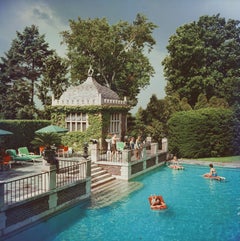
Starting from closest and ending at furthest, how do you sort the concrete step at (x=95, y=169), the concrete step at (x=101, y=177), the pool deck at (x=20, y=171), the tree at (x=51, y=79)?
1. the pool deck at (x=20, y=171)
2. the concrete step at (x=101, y=177)
3. the concrete step at (x=95, y=169)
4. the tree at (x=51, y=79)

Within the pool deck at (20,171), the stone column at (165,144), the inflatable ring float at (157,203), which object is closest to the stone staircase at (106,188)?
the inflatable ring float at (157,203)

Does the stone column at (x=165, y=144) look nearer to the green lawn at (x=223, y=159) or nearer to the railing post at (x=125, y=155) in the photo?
the green lawn at (x=223, y=159)

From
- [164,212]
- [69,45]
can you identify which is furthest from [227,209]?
[69,45]

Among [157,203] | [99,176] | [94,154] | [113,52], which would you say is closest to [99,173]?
[99,176]

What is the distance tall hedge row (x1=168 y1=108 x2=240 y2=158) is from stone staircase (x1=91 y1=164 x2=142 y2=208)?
406 inches

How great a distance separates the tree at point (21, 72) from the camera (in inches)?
1227

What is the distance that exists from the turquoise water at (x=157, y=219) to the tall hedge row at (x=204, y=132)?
968 cm

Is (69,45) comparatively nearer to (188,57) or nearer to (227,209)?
(188,57)

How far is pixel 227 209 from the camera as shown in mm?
15273

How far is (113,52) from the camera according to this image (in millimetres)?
37406

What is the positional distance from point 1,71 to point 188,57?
68.8 feet

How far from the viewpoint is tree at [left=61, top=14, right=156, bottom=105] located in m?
36.4

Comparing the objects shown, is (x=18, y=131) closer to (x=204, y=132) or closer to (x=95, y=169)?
(x=95, y=169)

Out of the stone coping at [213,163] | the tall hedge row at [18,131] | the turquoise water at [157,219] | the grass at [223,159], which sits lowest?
the turquoise water at [157,219]
